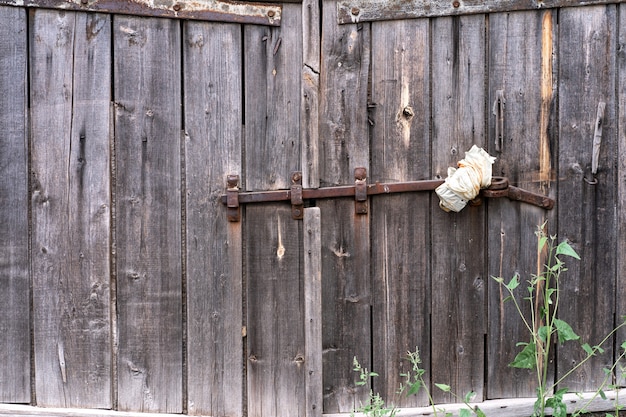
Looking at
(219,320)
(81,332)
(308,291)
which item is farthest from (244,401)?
(81,332)

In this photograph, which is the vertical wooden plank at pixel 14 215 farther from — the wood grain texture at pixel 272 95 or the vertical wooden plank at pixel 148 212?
the wood grain texture at pixel 272 95

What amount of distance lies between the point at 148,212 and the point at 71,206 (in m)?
0.31

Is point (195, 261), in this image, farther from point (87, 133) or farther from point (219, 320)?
point (87, 133)

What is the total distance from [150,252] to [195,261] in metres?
0.19

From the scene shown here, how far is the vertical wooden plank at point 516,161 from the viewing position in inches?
119

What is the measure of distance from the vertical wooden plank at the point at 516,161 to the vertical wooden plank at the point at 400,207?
0.93 feet

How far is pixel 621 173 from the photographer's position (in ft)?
10.1

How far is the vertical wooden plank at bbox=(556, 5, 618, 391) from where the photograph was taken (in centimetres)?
303

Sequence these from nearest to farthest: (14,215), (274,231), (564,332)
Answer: (564,332), (14,215), (274,231)

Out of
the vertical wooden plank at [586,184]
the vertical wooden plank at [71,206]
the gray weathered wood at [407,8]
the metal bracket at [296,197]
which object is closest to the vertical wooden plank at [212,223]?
the metal bracket at [296,197]

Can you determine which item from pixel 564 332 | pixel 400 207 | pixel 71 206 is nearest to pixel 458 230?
pixel 400 207

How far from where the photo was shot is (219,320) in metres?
3.01

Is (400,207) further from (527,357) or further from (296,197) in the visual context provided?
(527,357)

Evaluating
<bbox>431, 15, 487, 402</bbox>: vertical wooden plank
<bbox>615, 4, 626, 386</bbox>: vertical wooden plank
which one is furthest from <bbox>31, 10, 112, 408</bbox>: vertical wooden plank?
<bbox>615, 4, 626, 386</bbox>: vertical wooden plank
